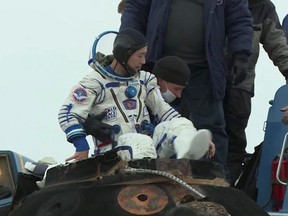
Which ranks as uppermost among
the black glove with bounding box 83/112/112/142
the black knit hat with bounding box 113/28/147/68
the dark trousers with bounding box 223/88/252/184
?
the black knit hat with bounding box 113/28/147/68

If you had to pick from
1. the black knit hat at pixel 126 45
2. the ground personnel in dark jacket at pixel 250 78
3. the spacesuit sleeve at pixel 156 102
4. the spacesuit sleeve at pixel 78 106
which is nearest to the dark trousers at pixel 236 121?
the ground personnel in dark jacket at pixel 250 78

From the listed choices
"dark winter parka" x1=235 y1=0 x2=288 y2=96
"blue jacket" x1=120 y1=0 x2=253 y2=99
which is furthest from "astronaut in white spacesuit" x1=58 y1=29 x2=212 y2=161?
"dark winter parka" x1=235 y1=0 x2=288 y2=96

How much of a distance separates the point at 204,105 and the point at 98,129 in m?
1.16

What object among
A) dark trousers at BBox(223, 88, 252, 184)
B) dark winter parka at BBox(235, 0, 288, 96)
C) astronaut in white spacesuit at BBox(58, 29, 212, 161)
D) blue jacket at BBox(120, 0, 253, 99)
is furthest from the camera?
dark winter parka at BBox(235, 0, 288, 96)

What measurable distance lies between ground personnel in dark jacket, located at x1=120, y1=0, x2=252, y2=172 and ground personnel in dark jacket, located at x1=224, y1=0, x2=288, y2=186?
15.8 inches

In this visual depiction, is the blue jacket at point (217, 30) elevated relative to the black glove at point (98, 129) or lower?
elevated

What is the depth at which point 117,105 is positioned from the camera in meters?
5.16

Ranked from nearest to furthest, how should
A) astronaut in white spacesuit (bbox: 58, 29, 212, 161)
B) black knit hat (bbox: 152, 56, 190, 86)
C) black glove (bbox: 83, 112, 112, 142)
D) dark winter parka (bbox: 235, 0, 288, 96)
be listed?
astronaut in white spacesuit (bbox: 58, 29, 212, 161) → black glove (bbox: 83, 112, 112, 142) → black knit hat (bbox: 152, 56, 190, 86) → dark winter parka (bbox: 235, 0, 288, 96)

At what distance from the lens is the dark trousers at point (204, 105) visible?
5902 mm

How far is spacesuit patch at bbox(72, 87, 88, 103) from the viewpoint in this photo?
198 inches

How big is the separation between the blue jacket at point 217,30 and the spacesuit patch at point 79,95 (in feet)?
3.21

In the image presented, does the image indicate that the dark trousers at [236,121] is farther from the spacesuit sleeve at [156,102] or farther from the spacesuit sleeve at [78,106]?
the spacesuit sleeve at [78,106]

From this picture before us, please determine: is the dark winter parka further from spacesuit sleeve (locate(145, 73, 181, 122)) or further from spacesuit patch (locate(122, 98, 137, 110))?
spacesuit patch (locate(122, 98, 137, 110))

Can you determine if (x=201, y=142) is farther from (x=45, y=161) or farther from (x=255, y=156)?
(x=255, y=156)
